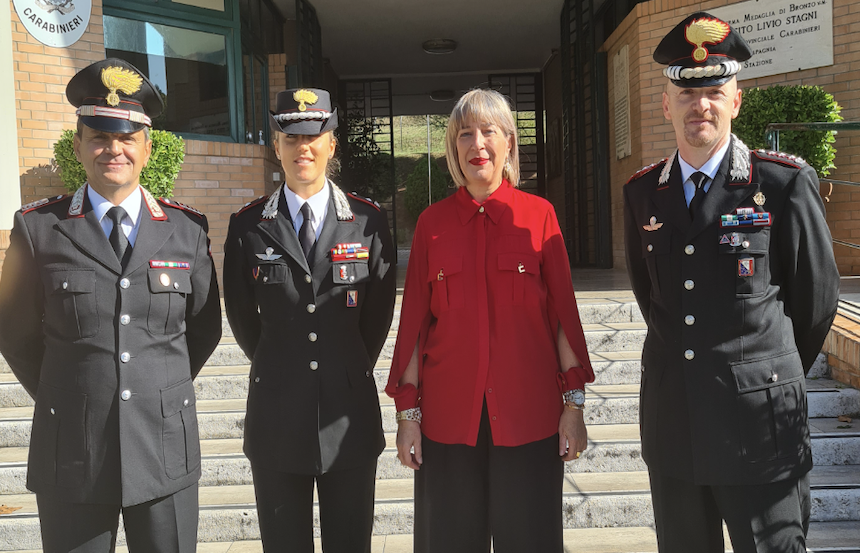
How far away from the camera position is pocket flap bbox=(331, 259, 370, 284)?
7.04ft

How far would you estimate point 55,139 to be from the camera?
21.2ft

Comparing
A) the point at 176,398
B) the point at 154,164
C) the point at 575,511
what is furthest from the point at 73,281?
the point at 154,164

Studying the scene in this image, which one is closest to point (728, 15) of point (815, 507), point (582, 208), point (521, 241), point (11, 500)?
point (582, 208)

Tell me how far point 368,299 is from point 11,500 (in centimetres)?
236

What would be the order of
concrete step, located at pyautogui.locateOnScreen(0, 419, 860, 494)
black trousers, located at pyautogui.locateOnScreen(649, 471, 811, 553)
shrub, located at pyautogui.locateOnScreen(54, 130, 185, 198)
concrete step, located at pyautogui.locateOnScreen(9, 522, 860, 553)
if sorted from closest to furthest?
black trousers, located at pyautogui.locateOnScreen(649, 471, 811, 553), concrete step, located at pyautogui.locateOnScreen(9, 522, 860, 553), concrete step, located at pyautogui.locateOnScreen(0, 419, 860, 494), shrub, located at pyautogui.locateOnScreen(54, 130, 185, 198)

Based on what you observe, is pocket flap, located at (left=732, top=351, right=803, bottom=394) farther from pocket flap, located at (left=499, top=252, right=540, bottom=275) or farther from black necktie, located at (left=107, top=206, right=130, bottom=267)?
black necktie, located at (left=107, top=206, right=130, bottom=267)

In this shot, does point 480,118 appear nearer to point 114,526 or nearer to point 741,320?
point 741,320

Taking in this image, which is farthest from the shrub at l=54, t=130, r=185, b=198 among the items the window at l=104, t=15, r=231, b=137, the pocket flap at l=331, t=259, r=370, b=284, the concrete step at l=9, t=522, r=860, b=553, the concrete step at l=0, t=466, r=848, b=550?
the pocket flap at l=331, t=259, r=370, b=284

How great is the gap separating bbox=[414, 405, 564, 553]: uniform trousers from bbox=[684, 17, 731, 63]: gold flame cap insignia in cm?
113

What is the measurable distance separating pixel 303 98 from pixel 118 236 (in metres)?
0.69

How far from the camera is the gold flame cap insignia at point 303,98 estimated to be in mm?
2160

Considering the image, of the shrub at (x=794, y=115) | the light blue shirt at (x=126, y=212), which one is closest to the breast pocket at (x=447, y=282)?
the light blue shirt at (x=126, y=212)

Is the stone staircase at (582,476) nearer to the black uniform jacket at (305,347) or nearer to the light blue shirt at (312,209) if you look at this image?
the black uniform jacket at (305,347)

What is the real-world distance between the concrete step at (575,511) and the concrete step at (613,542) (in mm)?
34
